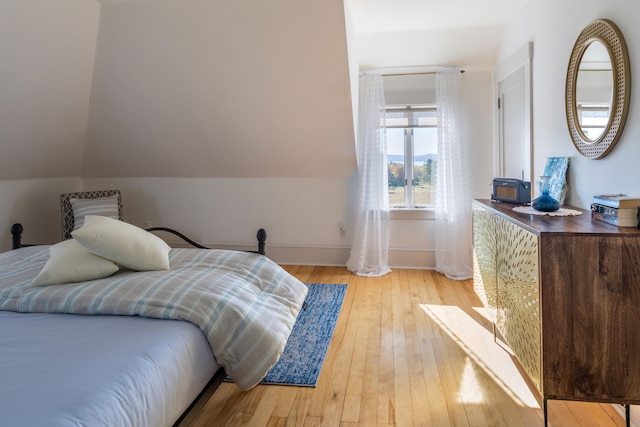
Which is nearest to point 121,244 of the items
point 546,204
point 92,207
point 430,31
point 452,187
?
point 546,204

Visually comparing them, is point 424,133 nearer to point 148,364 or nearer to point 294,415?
point 294,415

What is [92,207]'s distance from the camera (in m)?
4.30

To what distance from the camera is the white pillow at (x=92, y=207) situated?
4.22 metres

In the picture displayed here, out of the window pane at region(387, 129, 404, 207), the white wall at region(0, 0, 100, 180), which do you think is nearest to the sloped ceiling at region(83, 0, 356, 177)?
the white wall at region(0, 0, 100, 180)

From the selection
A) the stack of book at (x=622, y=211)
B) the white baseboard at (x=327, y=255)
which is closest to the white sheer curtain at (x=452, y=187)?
the white baseboard at (x=327, y=255)

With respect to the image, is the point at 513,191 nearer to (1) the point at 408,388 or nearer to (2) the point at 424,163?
(1) the point at 408,388

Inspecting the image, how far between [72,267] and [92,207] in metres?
2.77

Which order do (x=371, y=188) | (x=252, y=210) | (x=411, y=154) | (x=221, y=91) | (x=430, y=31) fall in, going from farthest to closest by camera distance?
(x=252, y=210), (x=411, y=154), (x=371, y=188), (x=430, y=31), (x=221, y=91)

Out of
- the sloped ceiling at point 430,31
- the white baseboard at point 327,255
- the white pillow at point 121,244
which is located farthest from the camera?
the white baseboard at point 327,255

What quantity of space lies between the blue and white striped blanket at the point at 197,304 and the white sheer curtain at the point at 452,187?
2793mm

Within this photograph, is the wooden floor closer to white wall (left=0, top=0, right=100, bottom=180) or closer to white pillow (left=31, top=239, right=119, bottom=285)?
white pillow (left=31, top=239, right=119, bottom=285)

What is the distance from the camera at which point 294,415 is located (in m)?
1.96

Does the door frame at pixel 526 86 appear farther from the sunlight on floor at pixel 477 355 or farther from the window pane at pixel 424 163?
the sunlight on floor at pixel 477 355

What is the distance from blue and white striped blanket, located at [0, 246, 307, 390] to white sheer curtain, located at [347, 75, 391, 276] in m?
2.56
